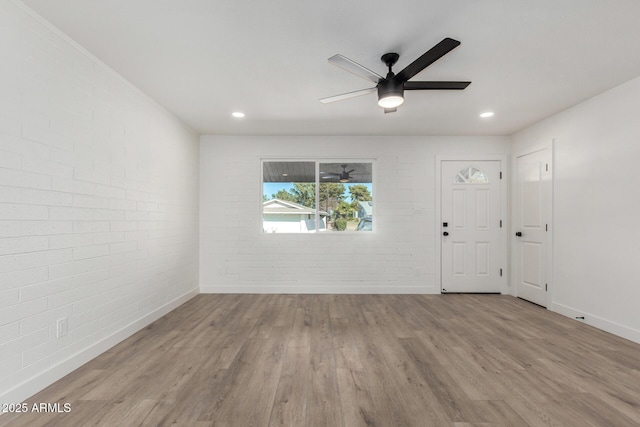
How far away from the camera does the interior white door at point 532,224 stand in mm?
3705

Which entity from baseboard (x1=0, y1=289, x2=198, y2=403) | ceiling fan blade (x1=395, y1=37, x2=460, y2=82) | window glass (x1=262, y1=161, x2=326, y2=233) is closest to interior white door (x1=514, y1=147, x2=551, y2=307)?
ceiling fan blade (x1=395, y1=37, x2=460, y2=82)

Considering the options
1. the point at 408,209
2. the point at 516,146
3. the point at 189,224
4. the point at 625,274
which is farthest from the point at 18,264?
the point at 516,146

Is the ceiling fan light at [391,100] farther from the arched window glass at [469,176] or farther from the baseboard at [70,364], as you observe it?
the baseboard at [70,364]

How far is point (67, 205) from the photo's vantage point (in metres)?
2.07

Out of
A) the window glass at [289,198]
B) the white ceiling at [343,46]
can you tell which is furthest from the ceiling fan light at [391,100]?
the window glass at [289,198]

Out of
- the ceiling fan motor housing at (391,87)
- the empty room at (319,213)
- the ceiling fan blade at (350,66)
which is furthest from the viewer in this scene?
the ceiling fan motor housing at (391,87)

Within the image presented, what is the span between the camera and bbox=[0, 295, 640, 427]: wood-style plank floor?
5.34ft

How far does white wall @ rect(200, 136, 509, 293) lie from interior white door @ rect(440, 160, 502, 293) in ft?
0.69

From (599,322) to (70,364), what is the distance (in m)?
5.18

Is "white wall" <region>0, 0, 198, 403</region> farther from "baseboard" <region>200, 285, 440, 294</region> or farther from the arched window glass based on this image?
the arched window glass

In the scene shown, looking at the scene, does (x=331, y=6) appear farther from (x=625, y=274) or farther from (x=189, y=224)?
(x=625, y=274)

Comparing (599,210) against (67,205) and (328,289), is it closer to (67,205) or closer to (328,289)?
(328,289)

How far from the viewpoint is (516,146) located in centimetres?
429

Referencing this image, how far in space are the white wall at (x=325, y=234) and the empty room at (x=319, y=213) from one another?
4cm
